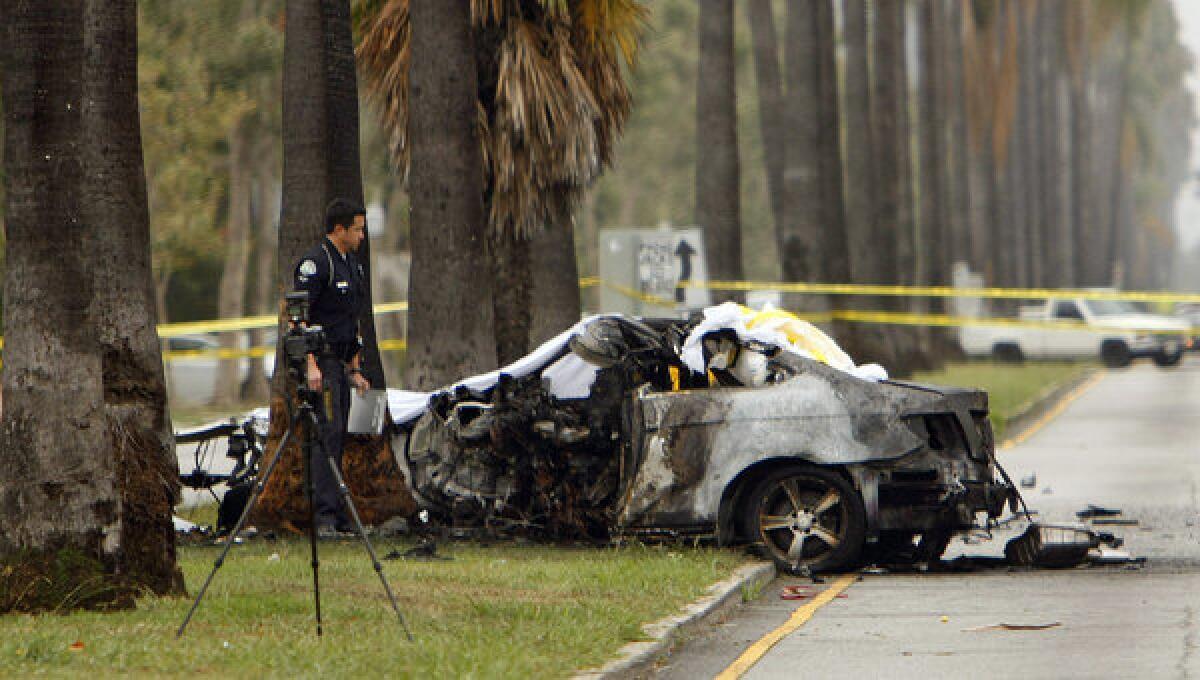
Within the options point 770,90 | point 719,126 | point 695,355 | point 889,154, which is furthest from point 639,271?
point 889,154

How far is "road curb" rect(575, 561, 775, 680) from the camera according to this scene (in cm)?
895

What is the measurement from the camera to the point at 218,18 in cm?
4378

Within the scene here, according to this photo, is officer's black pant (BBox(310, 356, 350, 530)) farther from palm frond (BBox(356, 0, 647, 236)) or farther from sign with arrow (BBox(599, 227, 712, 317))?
sign with arrow (BBox(599, 227, 712, 317))

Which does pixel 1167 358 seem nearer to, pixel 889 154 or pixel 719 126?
pixel 889 154

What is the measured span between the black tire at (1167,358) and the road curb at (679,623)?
125 ft

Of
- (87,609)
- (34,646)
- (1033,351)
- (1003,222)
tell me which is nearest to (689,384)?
(87,609)

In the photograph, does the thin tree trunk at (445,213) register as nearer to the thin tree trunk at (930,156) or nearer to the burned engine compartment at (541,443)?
the burned engine compartment at (541,443)

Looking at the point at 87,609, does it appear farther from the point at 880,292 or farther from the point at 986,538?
the point at 880,292

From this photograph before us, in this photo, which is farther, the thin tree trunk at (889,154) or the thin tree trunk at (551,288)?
the thin tree trunk at (889,154)

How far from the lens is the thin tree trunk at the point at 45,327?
9.81 meters

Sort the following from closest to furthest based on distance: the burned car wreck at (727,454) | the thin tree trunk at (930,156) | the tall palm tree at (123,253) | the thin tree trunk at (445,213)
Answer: the tall palm tree at (123,253) < the burned car wreck at (727,454) < the thin tree trunk at (445,213) < the thin tree trunk at (930,156)

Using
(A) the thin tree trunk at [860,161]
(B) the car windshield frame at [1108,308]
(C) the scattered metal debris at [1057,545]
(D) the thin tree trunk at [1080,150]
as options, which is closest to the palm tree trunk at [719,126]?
(A) the thin tree trunk at [860,161]

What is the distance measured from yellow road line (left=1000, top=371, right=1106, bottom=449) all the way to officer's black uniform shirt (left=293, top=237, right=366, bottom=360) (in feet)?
44.3

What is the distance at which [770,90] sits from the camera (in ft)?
130
